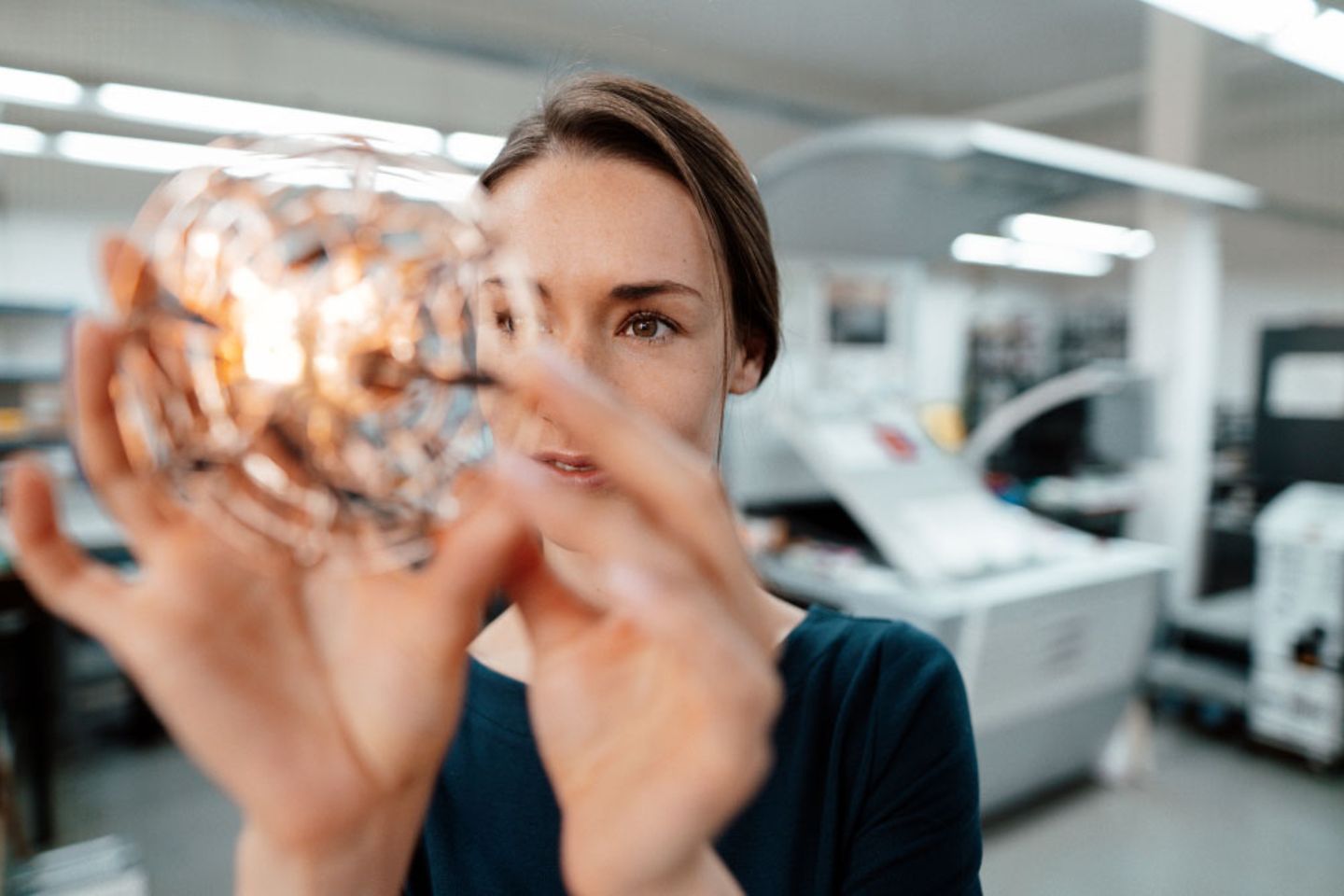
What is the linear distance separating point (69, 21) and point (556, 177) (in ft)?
20.4

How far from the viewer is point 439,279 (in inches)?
18.5

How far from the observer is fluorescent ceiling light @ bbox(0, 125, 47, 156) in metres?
4.91

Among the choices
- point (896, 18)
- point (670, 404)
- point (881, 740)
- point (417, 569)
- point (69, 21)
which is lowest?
point (881, 740)

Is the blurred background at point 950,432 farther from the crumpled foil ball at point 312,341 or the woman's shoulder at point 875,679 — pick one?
the woman's shoulder at point 875,679

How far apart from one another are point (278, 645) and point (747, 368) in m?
0.70

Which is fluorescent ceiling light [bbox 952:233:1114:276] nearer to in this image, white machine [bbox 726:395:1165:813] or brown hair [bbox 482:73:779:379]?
white machine [bbox 726:395:1165:813]

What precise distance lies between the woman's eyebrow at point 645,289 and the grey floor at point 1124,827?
6.71 feet

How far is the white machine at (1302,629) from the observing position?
359 cm

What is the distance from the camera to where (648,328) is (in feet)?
2.63

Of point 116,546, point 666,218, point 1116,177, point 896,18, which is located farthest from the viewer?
point 116,546

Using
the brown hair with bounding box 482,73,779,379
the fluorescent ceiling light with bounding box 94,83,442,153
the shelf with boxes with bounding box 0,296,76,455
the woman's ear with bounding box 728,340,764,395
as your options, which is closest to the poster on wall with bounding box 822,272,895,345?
the fluorescent ceiling light with bounding box 94,83,442,153

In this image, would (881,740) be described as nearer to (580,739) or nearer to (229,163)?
(580,739)

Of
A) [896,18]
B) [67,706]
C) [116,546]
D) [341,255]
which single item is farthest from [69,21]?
[341,255]

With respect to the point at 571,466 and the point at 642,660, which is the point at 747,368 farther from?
the point at 642,660
